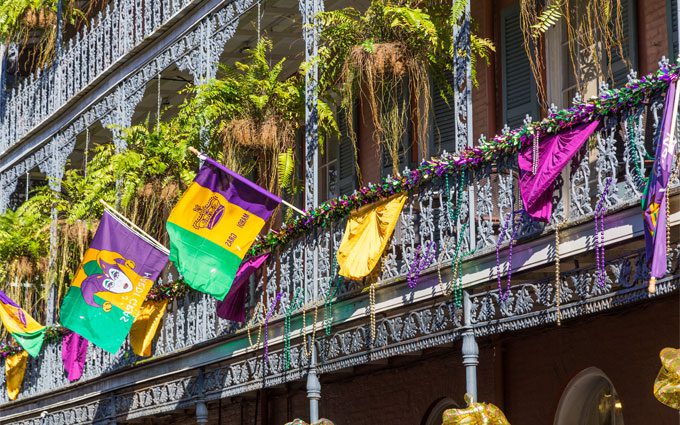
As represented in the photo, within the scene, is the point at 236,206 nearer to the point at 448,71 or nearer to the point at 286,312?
the point at 286,312

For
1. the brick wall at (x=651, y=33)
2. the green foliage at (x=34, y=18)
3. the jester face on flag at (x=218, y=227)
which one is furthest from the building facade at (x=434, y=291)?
the green foliage at (x=34, y=18)

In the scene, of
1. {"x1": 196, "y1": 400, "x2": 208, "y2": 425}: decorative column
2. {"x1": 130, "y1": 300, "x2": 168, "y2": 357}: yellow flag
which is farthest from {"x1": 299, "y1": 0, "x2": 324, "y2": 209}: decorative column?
{"x1": 130, "y1": 300, "x2": 168, "y2": 357}: yellow flag

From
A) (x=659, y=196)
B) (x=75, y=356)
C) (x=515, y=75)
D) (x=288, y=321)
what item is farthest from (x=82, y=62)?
(x=659, y=196)

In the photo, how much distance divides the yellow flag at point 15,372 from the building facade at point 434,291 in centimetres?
25

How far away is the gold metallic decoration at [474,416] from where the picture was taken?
11.4 metres

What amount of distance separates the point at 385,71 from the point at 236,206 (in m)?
1.98

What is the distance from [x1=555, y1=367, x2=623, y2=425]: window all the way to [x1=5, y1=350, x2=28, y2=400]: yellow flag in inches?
406

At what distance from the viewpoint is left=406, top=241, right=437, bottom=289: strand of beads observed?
12.3 meters

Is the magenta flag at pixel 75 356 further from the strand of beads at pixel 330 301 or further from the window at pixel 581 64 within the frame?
the window at pixel 581 64

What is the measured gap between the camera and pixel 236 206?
571 inches

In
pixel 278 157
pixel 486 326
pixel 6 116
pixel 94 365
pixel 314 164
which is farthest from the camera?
pixel 6 116

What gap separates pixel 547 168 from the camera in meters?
11.0

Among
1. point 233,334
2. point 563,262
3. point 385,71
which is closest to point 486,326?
point 563,262

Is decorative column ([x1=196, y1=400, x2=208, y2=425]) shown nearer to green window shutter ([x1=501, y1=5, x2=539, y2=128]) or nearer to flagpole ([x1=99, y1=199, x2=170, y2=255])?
flagpole ([x1=99, y1=199, x2=170, y2=255])
